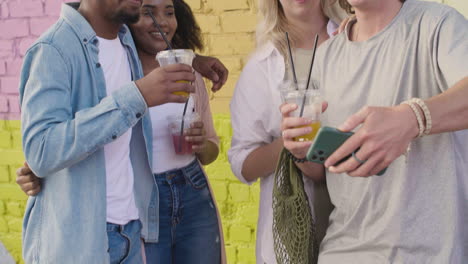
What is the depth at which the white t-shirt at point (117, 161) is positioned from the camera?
1.59 m

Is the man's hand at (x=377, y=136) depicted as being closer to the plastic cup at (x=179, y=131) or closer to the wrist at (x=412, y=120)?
the wrist at (x=412, y=120)

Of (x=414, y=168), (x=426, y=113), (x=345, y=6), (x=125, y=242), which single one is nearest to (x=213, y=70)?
(x=345, y=6)

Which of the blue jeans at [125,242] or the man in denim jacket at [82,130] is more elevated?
the man in denim jacket at [82,130]

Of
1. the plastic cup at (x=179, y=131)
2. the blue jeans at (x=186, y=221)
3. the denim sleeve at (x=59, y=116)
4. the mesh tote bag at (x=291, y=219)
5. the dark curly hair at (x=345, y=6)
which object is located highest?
the dark curly hair at (x=345, y=6)

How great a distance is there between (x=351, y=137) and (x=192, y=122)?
1.02 metres

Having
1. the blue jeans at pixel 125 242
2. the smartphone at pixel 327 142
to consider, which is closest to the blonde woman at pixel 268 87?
→ the blue jeans at pixel 125 242

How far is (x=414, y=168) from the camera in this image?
4.00ft

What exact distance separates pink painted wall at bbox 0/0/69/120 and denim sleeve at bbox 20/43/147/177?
1512 mm

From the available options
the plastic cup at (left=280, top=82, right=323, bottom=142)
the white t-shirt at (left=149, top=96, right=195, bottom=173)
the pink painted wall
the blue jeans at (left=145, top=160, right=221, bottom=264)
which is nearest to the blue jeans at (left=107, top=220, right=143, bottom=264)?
the blue jeans at (left=145, top=160, right=221, bottom=264)

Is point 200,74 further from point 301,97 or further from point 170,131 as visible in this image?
point 301,97

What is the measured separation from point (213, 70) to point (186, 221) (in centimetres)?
62

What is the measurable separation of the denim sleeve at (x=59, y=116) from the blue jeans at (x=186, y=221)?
1.72 feet

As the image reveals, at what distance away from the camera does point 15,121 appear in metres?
3.01

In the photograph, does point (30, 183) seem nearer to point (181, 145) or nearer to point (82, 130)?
point (82, 130)
